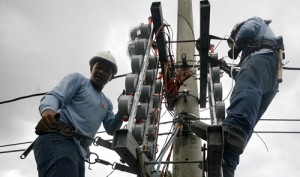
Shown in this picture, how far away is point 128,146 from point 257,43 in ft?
6.88

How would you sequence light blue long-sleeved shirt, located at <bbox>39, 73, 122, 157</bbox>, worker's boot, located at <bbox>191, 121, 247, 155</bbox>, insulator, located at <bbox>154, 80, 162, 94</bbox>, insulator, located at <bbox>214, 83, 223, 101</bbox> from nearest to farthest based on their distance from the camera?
worker's boot, located at <bbox>191, 121, 247, 155</bbox>, light blue long-sleeved shirt, located at <bbox>39, 73, 122, 157</bbox>, insulator, located at <bbox>214, 83, 223, 101</bbox>, insulator, located at <bbox>154, 80, 162, 94</bbox>

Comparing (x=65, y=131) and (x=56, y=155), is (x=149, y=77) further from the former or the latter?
(x=56, y=155)

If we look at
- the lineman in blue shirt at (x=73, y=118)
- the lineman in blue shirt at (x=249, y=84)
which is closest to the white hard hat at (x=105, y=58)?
the lineman in blue shirt at (x=73, y=118)

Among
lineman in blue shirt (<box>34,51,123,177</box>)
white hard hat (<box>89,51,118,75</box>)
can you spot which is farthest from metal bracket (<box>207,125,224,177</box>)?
white hard hat (<box>89,51,118,75</box>)

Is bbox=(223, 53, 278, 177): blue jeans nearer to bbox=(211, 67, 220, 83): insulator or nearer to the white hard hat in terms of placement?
bbox=(211, 67, 220, 83): insulator

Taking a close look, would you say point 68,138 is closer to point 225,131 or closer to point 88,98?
point 88,98

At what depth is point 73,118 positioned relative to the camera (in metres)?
3.31

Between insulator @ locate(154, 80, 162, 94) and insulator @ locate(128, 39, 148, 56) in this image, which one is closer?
insulator @ locate(128, 39, 148, 56)

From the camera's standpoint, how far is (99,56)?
4043mm

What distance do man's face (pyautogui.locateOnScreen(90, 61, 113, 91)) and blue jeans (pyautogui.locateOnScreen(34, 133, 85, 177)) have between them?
2.86 feet

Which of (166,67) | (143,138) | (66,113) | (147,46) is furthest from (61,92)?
(166,67)

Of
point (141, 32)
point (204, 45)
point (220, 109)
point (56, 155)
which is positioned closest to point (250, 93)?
point (220, 109)

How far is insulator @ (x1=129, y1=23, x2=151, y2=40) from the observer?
417cm

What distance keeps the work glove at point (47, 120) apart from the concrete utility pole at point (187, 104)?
1.50 metres
